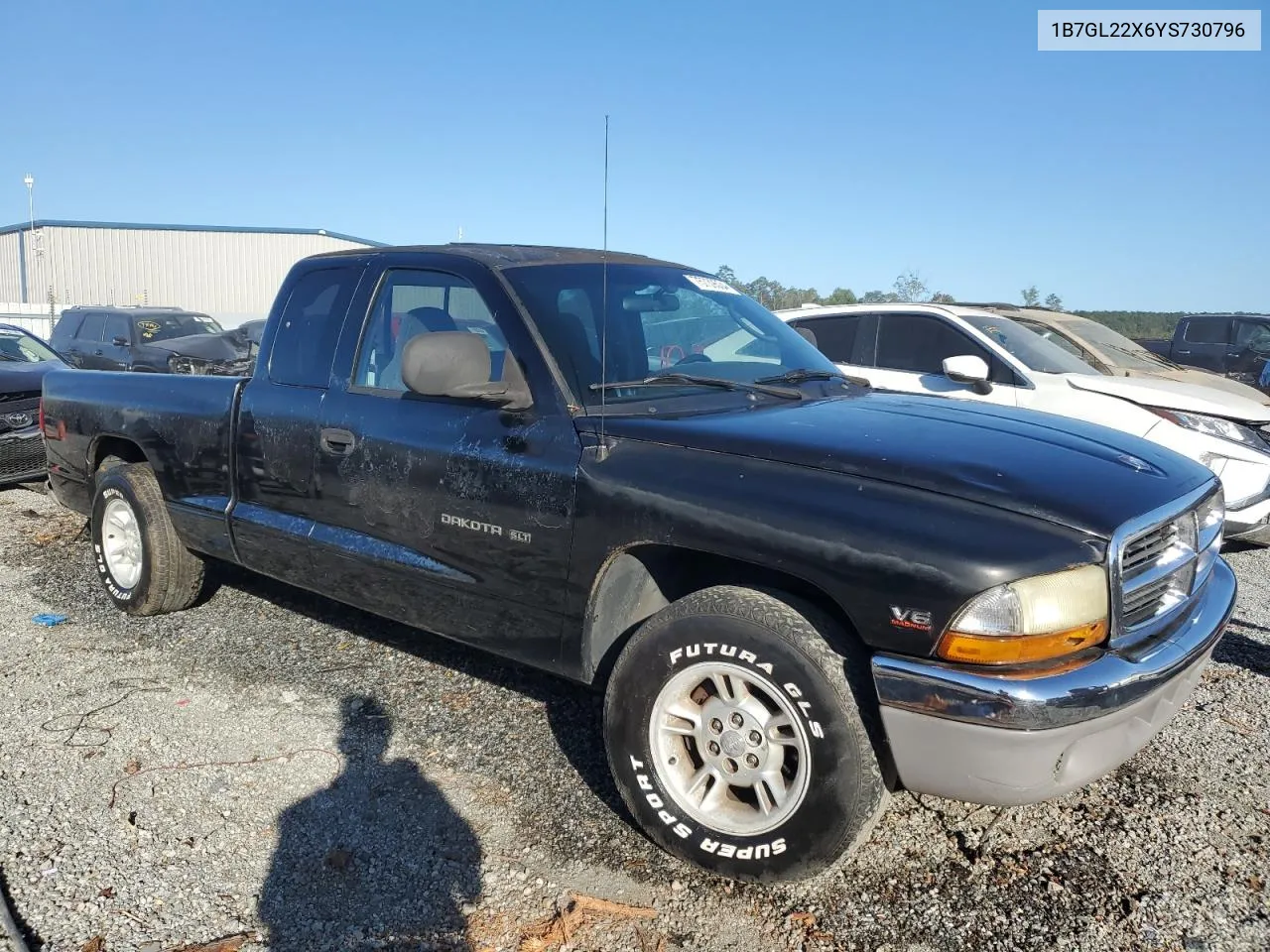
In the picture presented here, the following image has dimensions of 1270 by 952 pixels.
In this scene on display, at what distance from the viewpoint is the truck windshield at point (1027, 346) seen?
7281 millimetres

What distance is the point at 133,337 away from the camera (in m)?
15.3

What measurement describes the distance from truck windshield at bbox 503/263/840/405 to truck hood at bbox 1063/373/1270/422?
11.7ft

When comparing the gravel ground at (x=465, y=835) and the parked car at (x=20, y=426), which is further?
the parked car at (x=20, y=426)

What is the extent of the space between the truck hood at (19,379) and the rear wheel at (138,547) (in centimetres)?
343

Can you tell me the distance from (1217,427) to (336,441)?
558 centimetres

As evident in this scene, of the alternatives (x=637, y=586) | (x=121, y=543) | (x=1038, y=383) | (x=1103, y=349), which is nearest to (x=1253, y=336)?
(x=1103, y=349)

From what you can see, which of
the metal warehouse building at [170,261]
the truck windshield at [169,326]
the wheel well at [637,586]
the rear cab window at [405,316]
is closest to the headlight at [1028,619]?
the wheel well at [637,586]

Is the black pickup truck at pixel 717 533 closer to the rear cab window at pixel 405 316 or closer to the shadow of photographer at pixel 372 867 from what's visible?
the rear cab window at pixel 405 316

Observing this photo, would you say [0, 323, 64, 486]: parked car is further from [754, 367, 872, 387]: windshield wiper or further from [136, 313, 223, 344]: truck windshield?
[136, 313, 223, 344]: truck windshield

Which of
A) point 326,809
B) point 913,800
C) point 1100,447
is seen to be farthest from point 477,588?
point 1100,447

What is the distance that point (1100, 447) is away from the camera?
9.82 ft

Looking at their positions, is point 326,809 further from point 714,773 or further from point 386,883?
point 714,773

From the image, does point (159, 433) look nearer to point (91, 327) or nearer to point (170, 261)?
Result: point (91, 327)

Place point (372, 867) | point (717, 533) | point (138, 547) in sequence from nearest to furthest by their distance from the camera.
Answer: point (717, 533)
point (372, 867)
point (138, 547)
